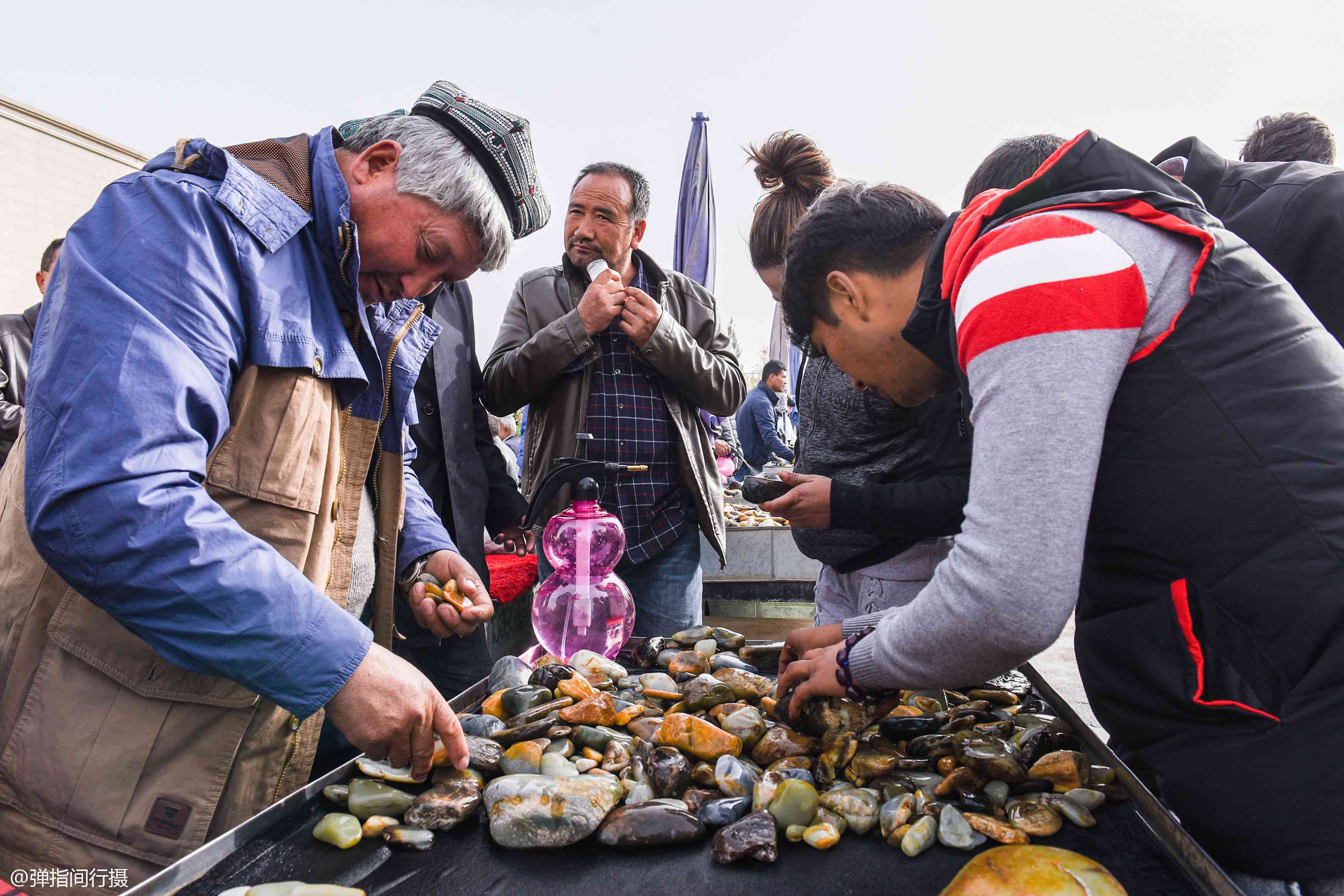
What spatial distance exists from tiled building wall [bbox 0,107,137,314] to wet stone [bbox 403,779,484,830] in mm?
9918

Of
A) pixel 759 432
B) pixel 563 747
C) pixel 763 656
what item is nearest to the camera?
pixel 563 747

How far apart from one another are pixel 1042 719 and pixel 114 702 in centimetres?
127

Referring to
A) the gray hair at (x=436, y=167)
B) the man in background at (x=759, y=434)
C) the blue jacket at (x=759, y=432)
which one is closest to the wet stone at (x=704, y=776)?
the gray hair at (x=436, y=167)

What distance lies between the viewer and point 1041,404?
0.69 m

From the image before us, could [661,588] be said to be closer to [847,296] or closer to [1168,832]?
[847,296]

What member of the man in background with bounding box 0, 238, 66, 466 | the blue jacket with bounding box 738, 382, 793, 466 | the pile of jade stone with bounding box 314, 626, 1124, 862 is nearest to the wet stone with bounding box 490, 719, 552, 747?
the pile of jade stone with bounding box 314, 626, 1124, 862

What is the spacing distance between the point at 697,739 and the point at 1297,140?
2236 millimetres

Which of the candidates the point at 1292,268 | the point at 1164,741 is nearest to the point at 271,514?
the point at 1164,741

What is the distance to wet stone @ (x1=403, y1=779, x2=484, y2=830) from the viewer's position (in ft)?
2.69

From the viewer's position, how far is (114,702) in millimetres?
947

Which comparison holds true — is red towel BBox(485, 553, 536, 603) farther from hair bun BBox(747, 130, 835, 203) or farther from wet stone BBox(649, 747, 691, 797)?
wet stone BBox(649, 747, 691, 797)

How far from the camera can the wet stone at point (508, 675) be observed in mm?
1282

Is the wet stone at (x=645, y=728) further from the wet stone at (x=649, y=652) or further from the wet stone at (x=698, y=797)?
the wet stone at (x=649, y=652)

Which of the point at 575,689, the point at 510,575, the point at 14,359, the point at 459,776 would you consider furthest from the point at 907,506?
the point at 14,359
